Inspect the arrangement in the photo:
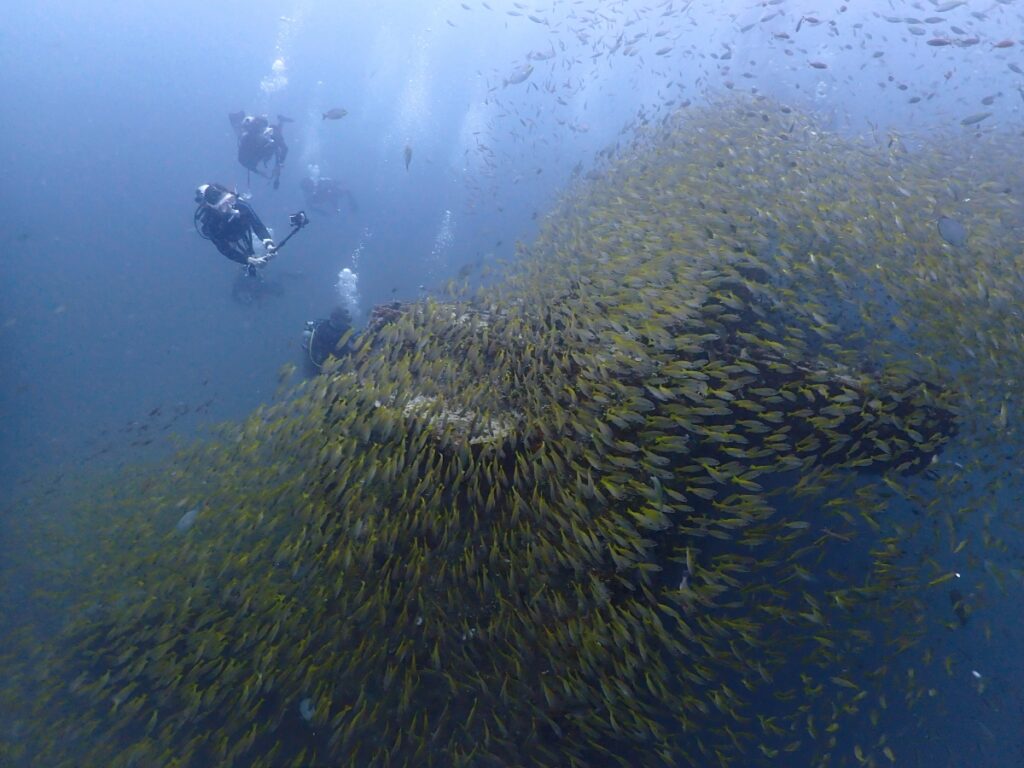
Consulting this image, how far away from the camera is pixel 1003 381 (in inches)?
245

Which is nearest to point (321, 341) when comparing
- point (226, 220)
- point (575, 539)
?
point (226, 220)

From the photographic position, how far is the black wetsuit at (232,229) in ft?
37.9

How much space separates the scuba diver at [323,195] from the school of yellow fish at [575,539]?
1544cm

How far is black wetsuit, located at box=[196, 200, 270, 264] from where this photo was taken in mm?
11555

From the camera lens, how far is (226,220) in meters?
11.6

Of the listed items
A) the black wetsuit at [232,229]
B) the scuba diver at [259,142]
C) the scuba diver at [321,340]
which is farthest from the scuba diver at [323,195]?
the scuba diver at [321,340]

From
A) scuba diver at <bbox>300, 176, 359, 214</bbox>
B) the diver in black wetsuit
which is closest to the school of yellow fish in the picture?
the diver in black wetsuit

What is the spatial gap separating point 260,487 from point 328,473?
885mm

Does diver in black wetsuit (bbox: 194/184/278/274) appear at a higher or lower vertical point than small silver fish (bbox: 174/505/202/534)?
higher

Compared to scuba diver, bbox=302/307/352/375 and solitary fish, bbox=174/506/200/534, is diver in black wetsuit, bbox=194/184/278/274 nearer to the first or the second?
scuba diver, bbox=302/307/352/375

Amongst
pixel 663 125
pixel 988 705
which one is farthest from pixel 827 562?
pixel 663 125

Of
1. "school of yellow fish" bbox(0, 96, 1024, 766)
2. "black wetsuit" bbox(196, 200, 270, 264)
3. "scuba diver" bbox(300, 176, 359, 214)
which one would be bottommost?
"scuba diver" bbox(300, 176, 359, 214)

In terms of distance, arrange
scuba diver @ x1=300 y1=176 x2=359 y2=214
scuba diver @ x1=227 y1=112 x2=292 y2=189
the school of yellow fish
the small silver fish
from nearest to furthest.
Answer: the school of yellow fish < the small silver fish < scuba diver @ x1=227 y1=112 x2=292 y2=189 < scuba diver @ x1=300 y1=176 x2=359 y2=214

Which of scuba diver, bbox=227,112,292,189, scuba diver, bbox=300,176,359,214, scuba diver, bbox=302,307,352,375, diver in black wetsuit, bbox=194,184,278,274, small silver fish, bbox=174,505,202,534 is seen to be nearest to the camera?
small silver fish, bbox=174,505,202,534
